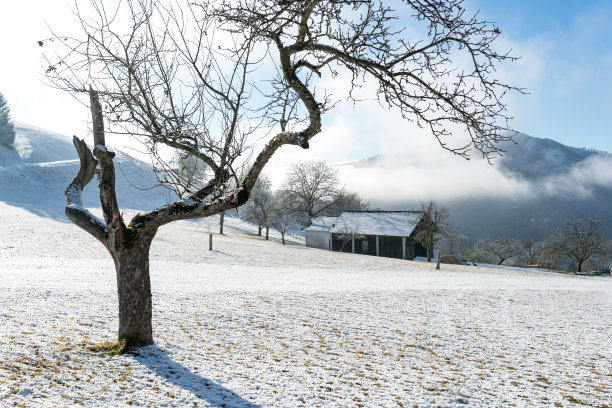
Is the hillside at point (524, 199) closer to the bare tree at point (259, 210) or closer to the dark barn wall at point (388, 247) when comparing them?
the dark barn wall at point (388, 247)

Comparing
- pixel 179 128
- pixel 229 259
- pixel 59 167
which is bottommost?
pixel 229 259

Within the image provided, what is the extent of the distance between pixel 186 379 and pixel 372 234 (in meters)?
37.5

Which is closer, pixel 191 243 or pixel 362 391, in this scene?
pixel 362 391

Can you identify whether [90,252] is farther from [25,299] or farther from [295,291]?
[295,291]

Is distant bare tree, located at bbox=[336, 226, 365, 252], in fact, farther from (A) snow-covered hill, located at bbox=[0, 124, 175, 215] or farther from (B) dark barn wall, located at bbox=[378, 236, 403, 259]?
(A) snow-covered hill, located at bbox=[0, 124, 175, 215]

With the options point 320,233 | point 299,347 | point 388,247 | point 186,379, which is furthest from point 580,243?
point 186,379

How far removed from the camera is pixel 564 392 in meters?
5.41

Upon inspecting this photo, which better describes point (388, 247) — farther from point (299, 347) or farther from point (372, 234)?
point (299, 347)

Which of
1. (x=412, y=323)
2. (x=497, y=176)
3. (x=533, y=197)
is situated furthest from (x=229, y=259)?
(x=497, y=176)

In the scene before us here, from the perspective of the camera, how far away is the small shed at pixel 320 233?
4534 centimetres

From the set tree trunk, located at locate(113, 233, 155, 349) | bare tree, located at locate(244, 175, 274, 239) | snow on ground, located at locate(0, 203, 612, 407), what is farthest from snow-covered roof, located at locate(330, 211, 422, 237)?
tree trunk, located at locate(113, 233, 155, 349)

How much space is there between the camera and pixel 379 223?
1678 inches

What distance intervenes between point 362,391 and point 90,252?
69.7 feet

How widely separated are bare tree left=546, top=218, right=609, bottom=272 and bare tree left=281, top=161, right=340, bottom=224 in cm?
3351
